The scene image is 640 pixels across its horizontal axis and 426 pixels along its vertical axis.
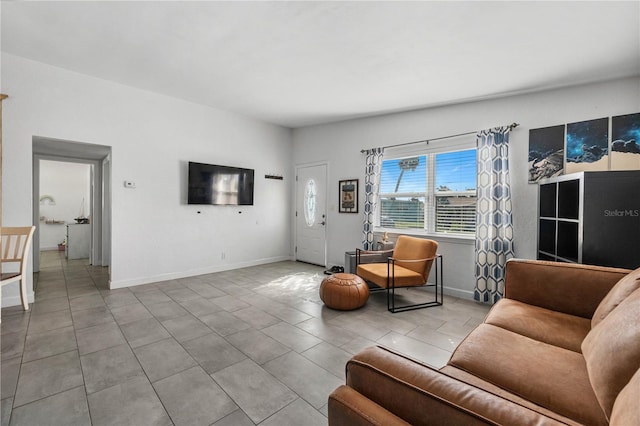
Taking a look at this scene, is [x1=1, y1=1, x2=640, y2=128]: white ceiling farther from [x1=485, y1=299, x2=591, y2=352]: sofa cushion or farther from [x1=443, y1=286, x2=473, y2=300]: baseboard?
[x1=443, y1=286, x2=473, y2=300]: baseboard

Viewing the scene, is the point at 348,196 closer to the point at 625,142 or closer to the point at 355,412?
the point at 625,142

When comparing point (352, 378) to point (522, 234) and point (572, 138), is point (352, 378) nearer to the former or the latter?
point (522, 234)

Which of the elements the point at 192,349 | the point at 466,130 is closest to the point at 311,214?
the point at 466,130

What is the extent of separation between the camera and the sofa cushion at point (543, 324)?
5.27 ft

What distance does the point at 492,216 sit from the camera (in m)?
3.65

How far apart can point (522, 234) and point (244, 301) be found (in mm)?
3664

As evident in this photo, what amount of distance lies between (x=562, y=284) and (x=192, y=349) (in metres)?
2.94

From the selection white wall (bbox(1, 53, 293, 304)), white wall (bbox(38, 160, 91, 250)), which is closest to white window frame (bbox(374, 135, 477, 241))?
white wall (bbox(1, 53, 293, 304))

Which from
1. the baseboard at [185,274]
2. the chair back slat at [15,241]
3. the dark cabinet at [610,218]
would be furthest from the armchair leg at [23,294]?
the dark cabinet at [610,218]

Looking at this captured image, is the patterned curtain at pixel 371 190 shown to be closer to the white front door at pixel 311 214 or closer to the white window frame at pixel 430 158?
the white window frame at pixel 430 158

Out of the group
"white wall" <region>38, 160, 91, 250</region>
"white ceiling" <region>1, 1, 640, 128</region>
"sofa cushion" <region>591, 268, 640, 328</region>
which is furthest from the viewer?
"white wall" <region>38, 160, 91, 250</region>

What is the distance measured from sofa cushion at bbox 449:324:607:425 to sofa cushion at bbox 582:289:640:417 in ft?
0.22

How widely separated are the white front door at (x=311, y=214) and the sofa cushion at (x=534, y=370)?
13.9 ft

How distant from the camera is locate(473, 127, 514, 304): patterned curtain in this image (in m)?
3.58
